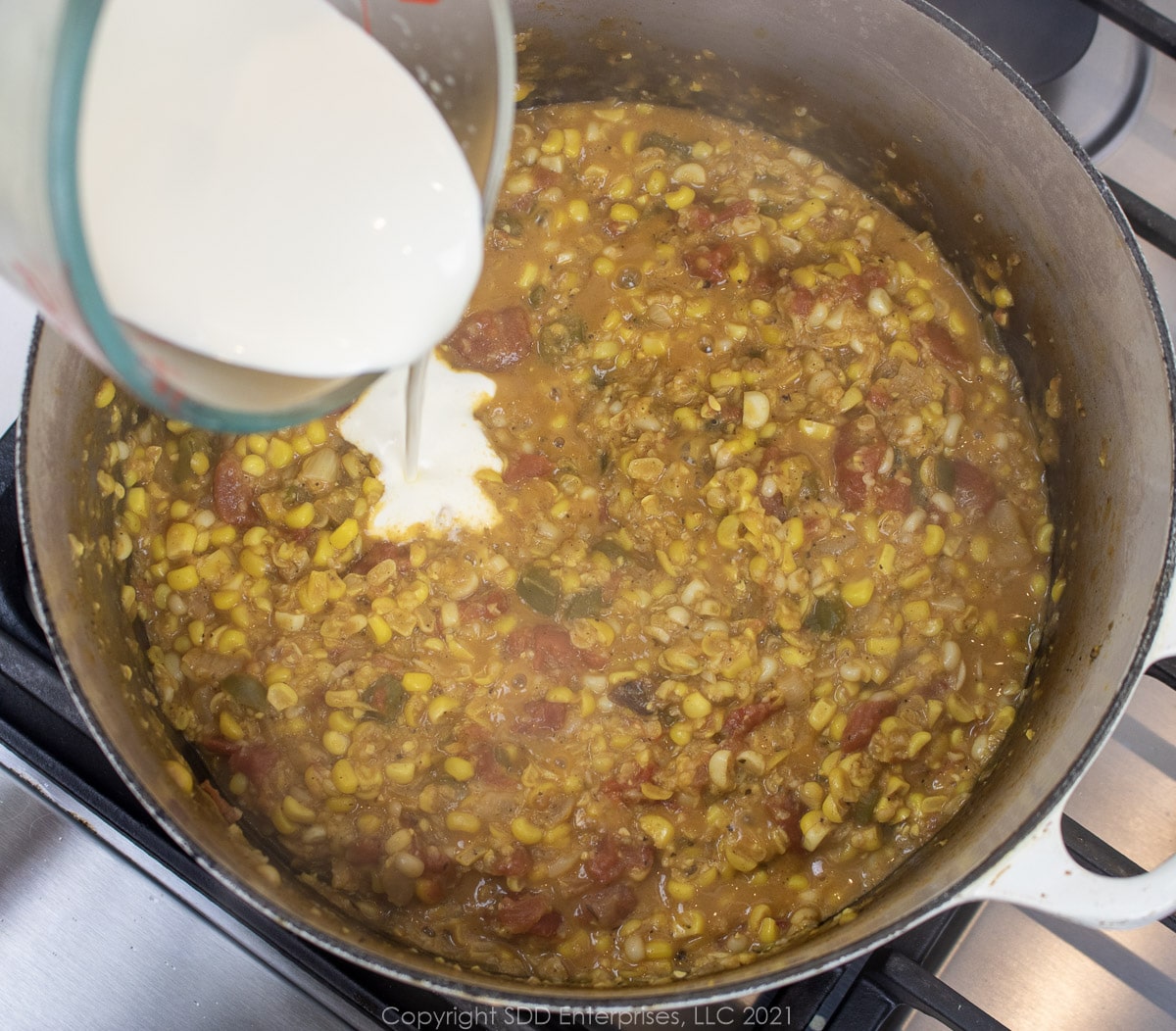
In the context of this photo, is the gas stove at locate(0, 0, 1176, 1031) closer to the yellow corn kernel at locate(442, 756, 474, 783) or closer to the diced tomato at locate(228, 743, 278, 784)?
the diced tomato at locate(228, 743, 278, 784)

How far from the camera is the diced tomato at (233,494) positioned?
102 inches

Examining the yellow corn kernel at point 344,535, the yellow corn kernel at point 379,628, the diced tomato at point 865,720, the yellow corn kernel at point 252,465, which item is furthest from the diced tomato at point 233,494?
the diced tomato at point 865,720

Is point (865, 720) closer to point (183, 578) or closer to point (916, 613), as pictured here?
point (916, 613)

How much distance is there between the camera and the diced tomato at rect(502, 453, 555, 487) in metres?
2.64

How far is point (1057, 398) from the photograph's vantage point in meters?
2.66

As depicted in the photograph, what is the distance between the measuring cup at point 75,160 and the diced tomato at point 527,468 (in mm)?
791

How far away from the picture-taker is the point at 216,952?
2.12m

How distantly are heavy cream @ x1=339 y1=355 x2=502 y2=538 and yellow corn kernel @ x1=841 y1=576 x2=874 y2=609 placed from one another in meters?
0.92

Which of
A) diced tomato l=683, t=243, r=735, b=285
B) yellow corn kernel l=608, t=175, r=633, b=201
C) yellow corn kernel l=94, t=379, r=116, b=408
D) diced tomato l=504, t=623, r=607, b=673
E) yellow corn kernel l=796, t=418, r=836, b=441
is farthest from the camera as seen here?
yellow corn kernel l=608, t=175, r=633, b=201

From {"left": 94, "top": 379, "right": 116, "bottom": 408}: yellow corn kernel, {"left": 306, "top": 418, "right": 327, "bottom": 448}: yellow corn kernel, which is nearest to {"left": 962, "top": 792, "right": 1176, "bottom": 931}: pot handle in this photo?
{"left": 306, "top": 418, "right": 327, "bottom": 448}: yellow corn kernel

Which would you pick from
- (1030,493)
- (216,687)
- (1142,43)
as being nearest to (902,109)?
(1142,43)

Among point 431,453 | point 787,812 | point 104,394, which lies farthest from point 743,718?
point 104,394

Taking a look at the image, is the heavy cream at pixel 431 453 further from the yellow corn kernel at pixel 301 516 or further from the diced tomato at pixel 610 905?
the diced tomato at pixel 610 905

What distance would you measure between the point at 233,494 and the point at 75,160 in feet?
4.85
